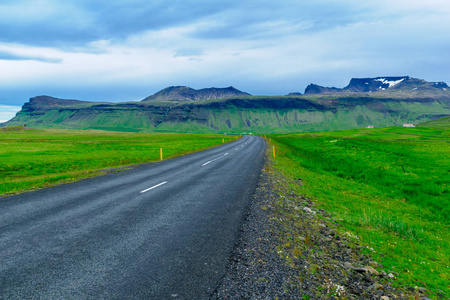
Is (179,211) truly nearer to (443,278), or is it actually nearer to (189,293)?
(189,293)

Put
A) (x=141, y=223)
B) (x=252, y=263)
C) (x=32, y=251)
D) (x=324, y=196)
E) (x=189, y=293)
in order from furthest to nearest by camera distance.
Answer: (x=324, y=196) < (x=141, y=223) < (x=32, y=251) < (x=252, y=263) < (x=189, y=293)

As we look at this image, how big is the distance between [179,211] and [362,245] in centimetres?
559

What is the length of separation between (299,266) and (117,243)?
4179mm

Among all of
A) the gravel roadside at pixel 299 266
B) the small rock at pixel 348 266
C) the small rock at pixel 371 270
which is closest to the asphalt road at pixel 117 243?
the gravel roadside at pixel 299 266

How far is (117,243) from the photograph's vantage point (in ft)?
19.6

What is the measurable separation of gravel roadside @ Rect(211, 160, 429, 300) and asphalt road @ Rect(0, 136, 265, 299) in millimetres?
422

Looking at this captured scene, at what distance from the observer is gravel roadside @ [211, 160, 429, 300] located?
14.4 feet

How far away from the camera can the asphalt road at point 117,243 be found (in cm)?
429

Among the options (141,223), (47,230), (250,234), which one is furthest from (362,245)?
(47,230)

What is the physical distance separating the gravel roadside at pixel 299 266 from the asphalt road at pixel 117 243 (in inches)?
16.6

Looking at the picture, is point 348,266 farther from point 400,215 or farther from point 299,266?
point 400,215

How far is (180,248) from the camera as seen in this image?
→ 18.9 ft

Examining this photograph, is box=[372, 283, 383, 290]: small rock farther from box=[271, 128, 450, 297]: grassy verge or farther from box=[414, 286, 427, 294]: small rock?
box=[414, 286, 427, 294]: small rock

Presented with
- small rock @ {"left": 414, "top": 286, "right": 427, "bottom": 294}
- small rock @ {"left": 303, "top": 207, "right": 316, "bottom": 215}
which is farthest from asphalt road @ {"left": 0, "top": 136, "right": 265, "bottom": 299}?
small rock @ {"left": 414, "top": 286, "right": 427, "bottom": 294}
